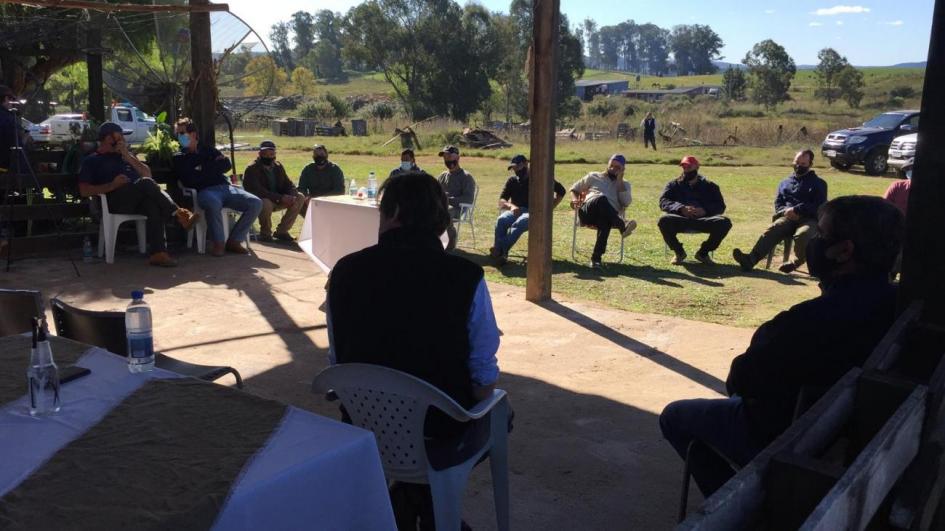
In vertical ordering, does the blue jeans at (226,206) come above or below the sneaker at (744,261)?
above

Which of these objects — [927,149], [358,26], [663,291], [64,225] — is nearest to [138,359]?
[927,149]

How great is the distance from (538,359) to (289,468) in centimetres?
348

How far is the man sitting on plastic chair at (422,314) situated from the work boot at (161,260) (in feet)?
18.7

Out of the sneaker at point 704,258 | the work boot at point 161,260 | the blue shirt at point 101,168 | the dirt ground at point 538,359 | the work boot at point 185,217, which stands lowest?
the dirt ground at point 538,359

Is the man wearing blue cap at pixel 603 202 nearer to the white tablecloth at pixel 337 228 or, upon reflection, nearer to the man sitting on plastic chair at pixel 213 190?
the white tablecloth at pixel 337 228

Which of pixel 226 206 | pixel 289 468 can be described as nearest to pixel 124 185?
pixel 226 206

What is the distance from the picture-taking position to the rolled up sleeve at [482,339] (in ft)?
8.26

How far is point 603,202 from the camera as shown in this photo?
868 centimetres

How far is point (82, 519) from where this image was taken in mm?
1594

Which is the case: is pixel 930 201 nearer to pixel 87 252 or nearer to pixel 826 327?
pixel 826 327

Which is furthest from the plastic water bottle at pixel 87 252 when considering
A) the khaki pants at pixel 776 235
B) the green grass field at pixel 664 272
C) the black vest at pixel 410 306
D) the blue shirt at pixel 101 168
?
the khaki pants at pixel 776 235

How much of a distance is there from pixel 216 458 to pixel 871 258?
1974 mm

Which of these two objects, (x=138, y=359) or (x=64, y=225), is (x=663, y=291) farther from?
(x=64, y=225)

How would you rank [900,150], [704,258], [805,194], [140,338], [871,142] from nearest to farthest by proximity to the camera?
1. [140,338]
2. [805,194]
3. [704,258]
4. [900,150]
5. [871,142]
